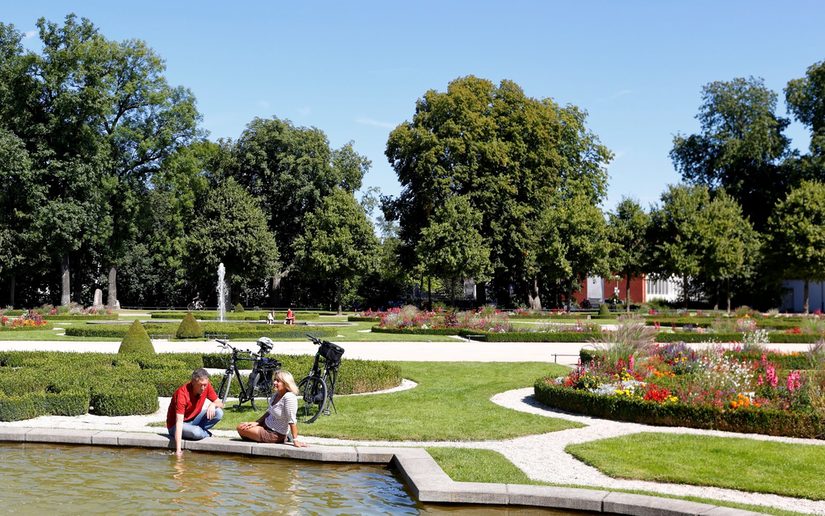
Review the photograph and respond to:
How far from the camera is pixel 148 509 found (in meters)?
8.15

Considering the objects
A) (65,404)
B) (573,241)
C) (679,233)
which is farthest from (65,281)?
(65,404)

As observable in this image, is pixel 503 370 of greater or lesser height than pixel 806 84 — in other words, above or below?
below

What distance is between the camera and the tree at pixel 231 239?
2210 inches

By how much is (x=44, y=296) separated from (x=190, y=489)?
2447 inches

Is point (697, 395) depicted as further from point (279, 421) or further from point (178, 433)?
point (178, 433)

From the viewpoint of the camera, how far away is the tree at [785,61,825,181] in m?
59.8

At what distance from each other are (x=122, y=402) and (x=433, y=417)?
4791 millimetres

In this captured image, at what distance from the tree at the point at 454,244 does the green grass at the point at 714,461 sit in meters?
38.0

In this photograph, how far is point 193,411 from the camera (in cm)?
1124

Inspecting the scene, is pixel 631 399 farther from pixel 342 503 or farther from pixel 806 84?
pixel 806 84

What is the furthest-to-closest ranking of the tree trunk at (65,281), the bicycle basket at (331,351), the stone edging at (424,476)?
the tree trunk at (65,281) < the bicycle basket at (331,351) < the stone edging at (424,476)

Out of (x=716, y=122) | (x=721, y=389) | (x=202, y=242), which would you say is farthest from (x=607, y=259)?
(x=721, y=389)

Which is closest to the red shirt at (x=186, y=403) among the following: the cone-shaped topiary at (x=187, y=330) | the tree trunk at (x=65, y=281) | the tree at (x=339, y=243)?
the cone-shaped topiary at (x=187, y=330)

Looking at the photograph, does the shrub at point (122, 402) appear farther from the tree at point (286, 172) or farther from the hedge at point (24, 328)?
the tree at point (286, 172)
